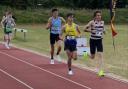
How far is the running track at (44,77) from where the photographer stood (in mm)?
13281

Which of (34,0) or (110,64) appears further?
(34,0)

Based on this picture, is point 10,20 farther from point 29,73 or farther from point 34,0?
point 34,0

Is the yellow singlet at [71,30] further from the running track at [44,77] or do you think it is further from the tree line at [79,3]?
the tree line at [79,3]

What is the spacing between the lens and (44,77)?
15.1 meters

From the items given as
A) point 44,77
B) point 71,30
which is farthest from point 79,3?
point 44,77

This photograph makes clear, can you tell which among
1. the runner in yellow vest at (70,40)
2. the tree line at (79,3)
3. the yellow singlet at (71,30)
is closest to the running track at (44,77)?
the runner in yellow vest at (70,40)

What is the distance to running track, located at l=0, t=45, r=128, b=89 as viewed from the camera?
13.3 m

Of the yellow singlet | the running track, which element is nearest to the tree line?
the running track

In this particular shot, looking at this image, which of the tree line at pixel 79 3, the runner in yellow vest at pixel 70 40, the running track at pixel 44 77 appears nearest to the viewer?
A: the running track at pixel 44 77

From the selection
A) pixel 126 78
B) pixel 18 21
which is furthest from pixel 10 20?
pixel 18 21

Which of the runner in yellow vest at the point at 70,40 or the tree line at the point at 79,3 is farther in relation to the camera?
the tree line at the point at 79,3

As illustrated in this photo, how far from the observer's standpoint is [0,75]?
1554 centimetres

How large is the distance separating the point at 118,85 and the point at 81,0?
7656 centimetres

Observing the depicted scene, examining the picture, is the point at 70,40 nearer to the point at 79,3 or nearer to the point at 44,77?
the point at 44,77
